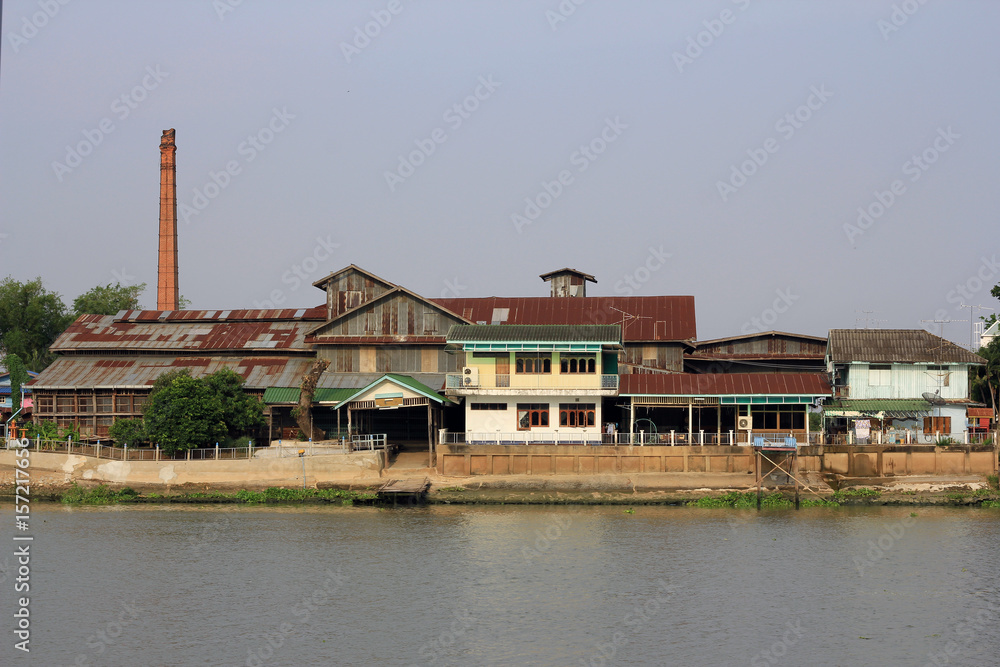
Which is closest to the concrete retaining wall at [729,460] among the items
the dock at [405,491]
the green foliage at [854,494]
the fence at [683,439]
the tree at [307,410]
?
the fence at [683,439]

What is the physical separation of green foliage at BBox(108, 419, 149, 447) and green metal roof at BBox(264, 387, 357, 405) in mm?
6825

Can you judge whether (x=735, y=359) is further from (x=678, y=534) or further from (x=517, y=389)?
(x=678, y=534)

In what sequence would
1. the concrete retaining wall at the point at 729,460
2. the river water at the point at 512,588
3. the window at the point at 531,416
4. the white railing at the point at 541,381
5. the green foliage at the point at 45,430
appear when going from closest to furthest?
the river water at the point at 512,588, the concrete retaining wall at the point at 729,460, the white railing at the point at 541,381, the window at the point at 531,416, the green foliage at the point at 45,430

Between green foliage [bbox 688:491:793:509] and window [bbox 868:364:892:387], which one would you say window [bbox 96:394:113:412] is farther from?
window [bbox 868:364:892:387]

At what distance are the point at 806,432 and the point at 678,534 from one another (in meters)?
13.7

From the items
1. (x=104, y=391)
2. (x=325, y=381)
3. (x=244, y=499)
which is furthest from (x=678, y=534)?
(x=104, y=391)

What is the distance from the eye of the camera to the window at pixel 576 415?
169 feet

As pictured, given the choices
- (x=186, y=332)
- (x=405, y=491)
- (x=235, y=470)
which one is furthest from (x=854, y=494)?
(x=186, y=332)

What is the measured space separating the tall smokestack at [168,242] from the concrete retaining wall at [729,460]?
122 ft

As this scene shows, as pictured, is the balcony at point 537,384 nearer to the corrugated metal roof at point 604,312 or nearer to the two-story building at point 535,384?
the two-story building at point 535,384

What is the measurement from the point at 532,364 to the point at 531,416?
2724 millimetres

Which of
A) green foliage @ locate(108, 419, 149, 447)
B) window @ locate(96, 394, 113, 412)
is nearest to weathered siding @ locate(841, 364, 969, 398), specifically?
green foliage @ locate(108, 419, 149, 447)

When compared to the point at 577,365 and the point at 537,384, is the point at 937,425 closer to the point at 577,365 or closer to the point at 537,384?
the point at 577,365

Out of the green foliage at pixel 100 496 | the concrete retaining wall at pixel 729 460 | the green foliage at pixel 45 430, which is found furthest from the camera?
the green foliage at pixel 45 430
